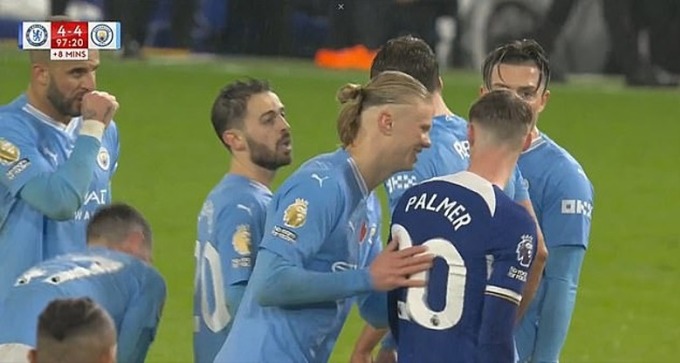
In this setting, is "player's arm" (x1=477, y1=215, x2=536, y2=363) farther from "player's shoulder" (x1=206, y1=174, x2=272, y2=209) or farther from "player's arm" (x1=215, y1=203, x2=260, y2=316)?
"player's shoulder" (x1=206, y1=174, x2=272, y2=209)

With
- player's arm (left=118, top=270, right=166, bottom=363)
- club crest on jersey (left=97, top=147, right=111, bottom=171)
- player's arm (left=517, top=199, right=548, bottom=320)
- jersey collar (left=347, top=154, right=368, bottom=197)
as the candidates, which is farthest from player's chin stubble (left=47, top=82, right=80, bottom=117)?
player's arm (left=517, top=199, right=548, bottom=320)

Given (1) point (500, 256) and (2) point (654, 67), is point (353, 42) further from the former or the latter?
(1) point (500, 256)

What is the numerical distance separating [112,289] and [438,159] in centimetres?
151

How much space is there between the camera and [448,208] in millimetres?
5676

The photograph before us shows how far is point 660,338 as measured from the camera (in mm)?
11383

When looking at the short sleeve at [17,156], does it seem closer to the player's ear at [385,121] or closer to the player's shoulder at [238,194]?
the player's shoulder at [238,194]

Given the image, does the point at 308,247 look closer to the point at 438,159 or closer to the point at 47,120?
the point at 438,159

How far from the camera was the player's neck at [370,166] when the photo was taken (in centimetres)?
595

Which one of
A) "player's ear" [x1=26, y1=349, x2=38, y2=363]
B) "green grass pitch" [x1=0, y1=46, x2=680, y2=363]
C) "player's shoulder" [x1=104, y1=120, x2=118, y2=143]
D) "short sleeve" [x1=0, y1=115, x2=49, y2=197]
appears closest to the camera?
"player's ear" [x1=26, y1=349, x2=38, y2=363]

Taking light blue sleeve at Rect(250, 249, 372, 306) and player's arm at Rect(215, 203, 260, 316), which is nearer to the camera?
light blue sleeve at Rect(250, 249, 372, 306)

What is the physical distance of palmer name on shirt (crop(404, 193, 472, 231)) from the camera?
5.66m

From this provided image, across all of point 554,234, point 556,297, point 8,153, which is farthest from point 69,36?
point 556,297

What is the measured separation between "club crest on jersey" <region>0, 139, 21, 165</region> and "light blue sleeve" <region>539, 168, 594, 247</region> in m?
2.13

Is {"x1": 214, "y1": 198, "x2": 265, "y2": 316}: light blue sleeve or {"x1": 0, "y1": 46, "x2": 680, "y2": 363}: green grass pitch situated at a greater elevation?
{"x1": 214, "y1": 198, "x2": 265, "y2": 316}: light blue sleeve
